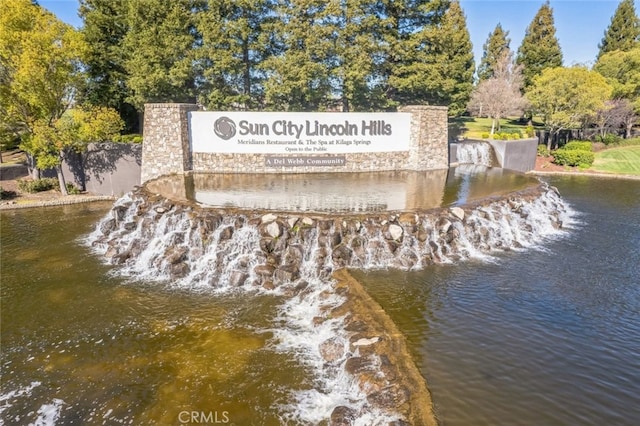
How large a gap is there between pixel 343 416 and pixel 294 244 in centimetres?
601

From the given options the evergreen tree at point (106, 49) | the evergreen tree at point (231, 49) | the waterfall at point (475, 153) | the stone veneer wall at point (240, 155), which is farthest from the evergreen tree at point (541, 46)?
the evergreen tree at point (106, 49)

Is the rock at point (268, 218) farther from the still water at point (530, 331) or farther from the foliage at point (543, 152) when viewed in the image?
the foliage at point (543, 152)

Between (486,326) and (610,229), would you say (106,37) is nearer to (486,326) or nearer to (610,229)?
(486,326)

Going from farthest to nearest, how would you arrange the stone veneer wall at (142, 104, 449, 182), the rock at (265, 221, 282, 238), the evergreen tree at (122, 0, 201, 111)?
the evergreen tree at (122, 0, 201, 111) → the stone veneer wall at (142, 104, 449, 182) → the rock at (265, 221, 282, 238)

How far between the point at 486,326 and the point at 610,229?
1025cm

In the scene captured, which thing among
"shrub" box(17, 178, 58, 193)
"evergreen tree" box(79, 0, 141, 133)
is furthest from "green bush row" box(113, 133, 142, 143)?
"shrub" box(17, 178, 58, 193)

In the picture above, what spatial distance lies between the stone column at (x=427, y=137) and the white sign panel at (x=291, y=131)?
1.84 feet

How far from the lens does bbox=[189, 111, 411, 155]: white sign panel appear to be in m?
18.5

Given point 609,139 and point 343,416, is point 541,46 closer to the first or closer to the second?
point 609,139

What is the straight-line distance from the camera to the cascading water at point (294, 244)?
33.8 ft

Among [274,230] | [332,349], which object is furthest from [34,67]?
[332,349]

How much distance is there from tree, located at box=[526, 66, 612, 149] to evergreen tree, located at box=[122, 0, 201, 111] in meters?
26.6

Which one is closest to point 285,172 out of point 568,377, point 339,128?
point 339,128

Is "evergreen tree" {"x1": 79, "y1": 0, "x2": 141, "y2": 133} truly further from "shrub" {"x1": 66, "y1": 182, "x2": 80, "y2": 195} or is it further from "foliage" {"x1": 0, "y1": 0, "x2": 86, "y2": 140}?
"shrub" {"x1": 66, "y1": 182, "x2": 80, "y2": 195}
